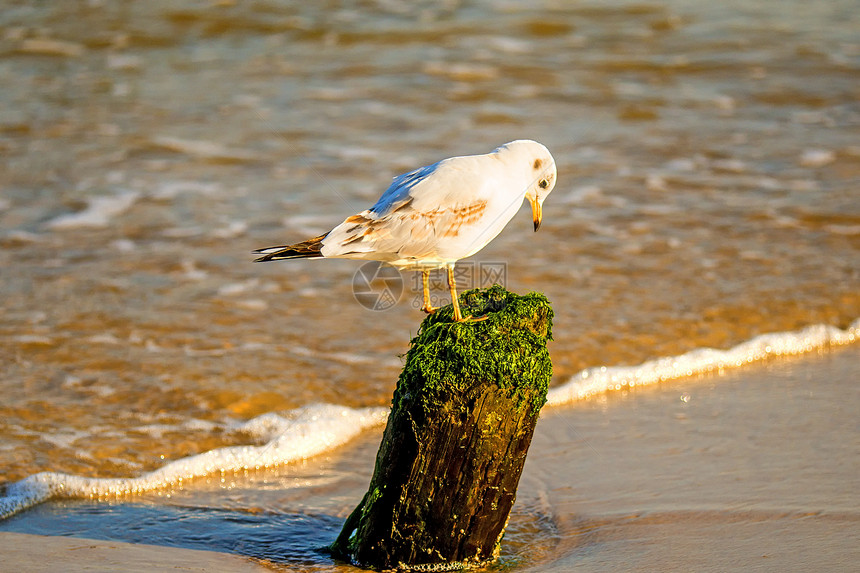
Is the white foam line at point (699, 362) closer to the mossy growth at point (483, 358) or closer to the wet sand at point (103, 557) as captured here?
the mossy growth at point (483, 358)

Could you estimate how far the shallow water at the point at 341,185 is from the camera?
5715mm

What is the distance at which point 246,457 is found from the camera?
15.8ft

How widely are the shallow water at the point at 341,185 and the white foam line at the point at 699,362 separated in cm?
13

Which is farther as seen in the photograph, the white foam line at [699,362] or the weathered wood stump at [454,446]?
the white foam line at [699,362]

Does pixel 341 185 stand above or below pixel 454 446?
below

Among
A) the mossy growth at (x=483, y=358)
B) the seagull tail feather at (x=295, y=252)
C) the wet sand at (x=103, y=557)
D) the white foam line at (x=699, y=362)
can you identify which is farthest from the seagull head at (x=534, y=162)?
the wet sand at (x=103, y=557)

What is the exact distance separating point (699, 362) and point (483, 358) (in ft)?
8.86

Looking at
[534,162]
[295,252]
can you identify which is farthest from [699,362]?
[295,252]

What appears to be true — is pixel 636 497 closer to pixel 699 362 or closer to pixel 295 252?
pixel 699 362

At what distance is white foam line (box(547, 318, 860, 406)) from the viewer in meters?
5.48

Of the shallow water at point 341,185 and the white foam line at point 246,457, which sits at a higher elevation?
the shallow water at point 341,185

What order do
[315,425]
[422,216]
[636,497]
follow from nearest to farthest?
[422,216] < [636,497] < [315,425]

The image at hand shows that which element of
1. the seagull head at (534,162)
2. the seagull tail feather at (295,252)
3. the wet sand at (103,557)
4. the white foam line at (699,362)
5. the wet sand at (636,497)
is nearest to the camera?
the seagull tail feather at (295,252)

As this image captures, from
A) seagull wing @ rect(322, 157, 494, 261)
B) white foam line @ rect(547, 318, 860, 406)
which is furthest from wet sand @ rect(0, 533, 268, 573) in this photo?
white foam line @ rect(547, 318, 860, 406)
